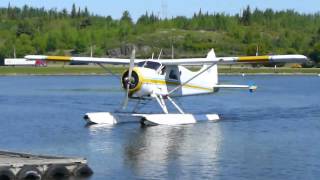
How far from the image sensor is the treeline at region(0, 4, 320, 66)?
129875mm

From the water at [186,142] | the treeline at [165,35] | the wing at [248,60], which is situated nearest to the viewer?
the water at [186,142]

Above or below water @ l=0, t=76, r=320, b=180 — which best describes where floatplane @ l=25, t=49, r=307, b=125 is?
above

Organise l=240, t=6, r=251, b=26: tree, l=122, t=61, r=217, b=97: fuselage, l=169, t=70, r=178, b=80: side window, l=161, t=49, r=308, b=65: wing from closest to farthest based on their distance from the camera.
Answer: l=122, t=61, r=217, b=97: fuselage
l=161, t=49, r=308, b=65: wing
l=169, t=70, r=178, b=80: side window
l=240, t=6, r=251, b=26: tree

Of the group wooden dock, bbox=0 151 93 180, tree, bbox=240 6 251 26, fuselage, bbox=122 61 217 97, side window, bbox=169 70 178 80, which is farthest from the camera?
tree, bbox=240 6 251 26

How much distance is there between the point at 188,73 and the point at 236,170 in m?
10.3

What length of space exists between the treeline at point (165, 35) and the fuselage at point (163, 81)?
Result: 80467 millimetres

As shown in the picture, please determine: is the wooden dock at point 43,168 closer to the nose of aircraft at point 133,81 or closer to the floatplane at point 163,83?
the nose of aircraft at point 133,81

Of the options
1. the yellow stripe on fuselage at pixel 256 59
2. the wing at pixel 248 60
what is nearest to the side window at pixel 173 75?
the wing at pixel 248 60

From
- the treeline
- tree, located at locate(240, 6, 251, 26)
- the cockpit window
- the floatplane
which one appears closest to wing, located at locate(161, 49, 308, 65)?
the floatplane

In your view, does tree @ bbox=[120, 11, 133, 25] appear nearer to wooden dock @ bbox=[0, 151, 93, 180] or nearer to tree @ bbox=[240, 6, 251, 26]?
tree @ bbox=[240, 6, 251, 26]

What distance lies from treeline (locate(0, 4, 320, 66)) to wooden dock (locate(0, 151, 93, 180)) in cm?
9328

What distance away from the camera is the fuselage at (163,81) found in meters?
25.0

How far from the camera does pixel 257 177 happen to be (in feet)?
55.4

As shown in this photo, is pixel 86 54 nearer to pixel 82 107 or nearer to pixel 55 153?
pixel 82 107
